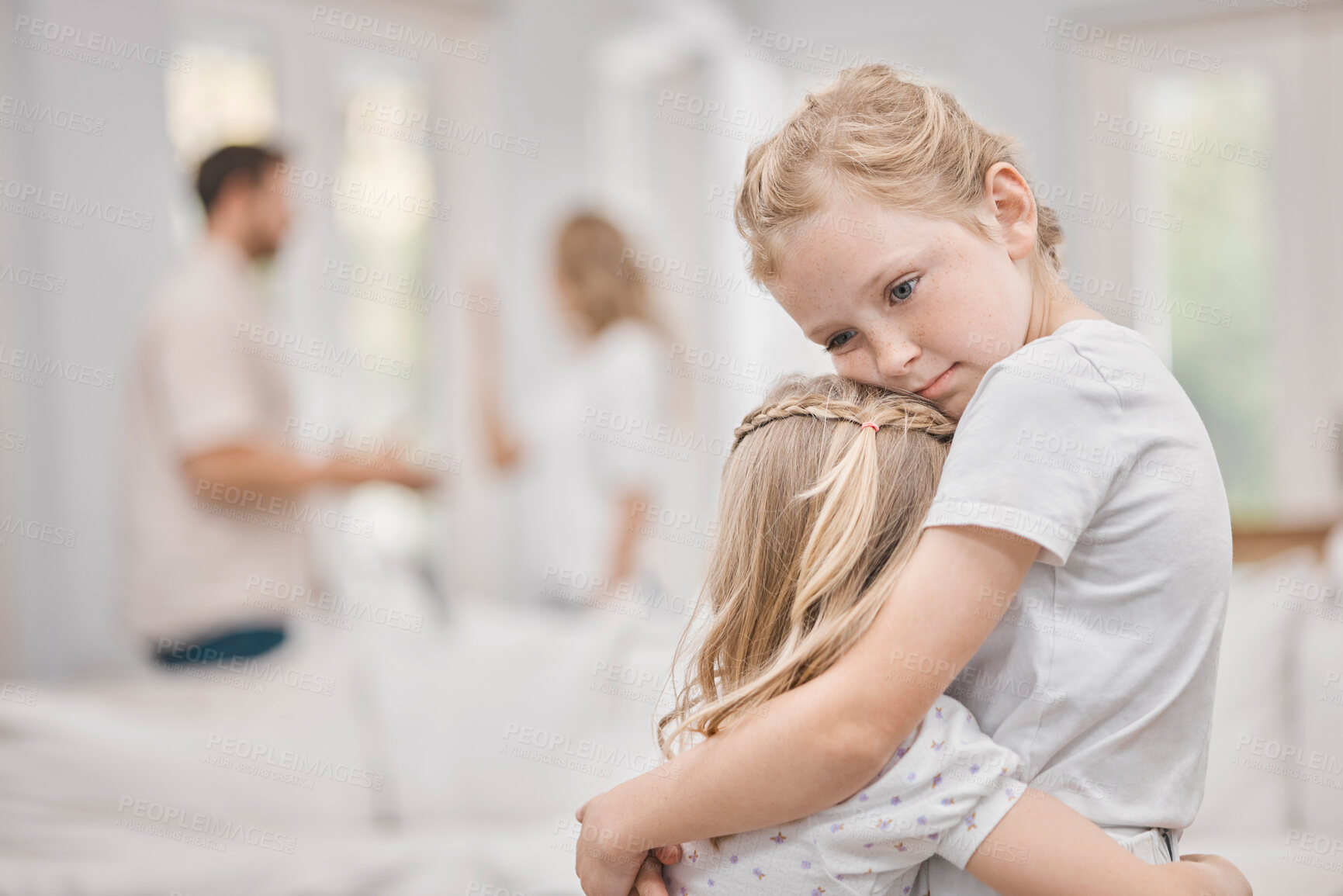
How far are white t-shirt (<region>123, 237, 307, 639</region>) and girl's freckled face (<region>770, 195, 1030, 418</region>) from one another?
1.70 meters

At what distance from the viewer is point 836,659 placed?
0.74m

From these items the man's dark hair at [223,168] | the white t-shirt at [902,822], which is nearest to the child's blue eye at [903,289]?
the white t-shirt at [902,822]

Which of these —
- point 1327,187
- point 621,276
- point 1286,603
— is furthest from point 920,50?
point 1286,603

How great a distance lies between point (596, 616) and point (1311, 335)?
3.22 metres

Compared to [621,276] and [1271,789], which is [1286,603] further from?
[621,276]

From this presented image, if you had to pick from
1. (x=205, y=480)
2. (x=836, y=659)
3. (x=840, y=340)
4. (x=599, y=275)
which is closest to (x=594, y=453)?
A: (x=599, y=275)

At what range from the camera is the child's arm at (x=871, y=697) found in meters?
0.69

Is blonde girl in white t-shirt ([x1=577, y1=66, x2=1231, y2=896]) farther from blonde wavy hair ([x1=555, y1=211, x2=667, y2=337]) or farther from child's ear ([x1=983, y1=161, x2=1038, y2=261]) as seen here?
blonde wavy hair ([x1=555, y1=211, x2=667, y2=337])

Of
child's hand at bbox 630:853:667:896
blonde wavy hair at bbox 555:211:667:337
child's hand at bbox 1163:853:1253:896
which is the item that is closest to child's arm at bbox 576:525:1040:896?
child's hand at bbox 630:853:667:896

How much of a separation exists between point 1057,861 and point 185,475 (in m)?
1.98

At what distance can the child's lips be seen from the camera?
2.65 feet

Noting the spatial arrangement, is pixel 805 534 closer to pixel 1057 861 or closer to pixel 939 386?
pixel 939 386

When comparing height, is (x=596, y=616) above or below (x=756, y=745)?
below

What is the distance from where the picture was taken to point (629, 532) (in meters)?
3.00
